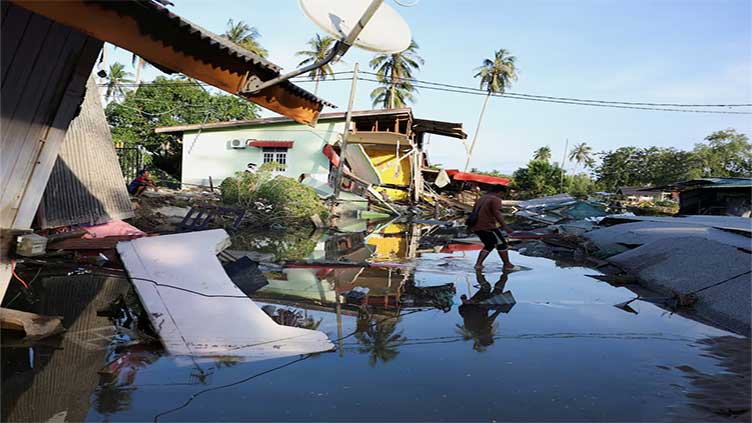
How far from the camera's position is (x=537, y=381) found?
10.9ft

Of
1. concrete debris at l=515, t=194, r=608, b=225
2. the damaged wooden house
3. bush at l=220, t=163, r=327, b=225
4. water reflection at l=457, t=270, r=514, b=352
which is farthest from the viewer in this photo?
concrete debris at l=515, t=194, r=608, b=225

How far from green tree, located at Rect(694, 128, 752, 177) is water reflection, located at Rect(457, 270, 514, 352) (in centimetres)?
4486

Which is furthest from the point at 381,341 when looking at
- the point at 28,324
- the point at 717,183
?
the point at 717,183

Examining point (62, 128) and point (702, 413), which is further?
point (62, 128)

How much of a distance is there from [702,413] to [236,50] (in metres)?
4.32

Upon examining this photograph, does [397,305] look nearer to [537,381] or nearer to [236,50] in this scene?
[537,381]

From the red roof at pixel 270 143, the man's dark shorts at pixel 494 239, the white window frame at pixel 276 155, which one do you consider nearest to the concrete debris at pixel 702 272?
the man's dark shorts at pixel 494 239

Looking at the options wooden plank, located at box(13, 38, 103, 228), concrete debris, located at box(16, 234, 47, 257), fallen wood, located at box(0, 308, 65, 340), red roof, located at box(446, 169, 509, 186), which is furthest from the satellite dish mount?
red roof, located at box(446, 169, 509, 186)

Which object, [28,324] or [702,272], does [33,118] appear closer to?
[28,324]

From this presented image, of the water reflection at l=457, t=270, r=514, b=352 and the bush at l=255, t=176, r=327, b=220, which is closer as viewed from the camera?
the water reflection at l=457, t=270, r=514, b=352

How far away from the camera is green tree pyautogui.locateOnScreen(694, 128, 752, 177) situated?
41.5 m

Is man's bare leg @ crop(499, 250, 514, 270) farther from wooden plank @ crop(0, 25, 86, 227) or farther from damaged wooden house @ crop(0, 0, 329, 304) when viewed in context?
wooden plank @ crop(0, 25, 86, 227)

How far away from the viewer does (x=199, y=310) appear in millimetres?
3857

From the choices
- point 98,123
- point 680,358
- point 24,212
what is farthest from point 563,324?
point 98,123
